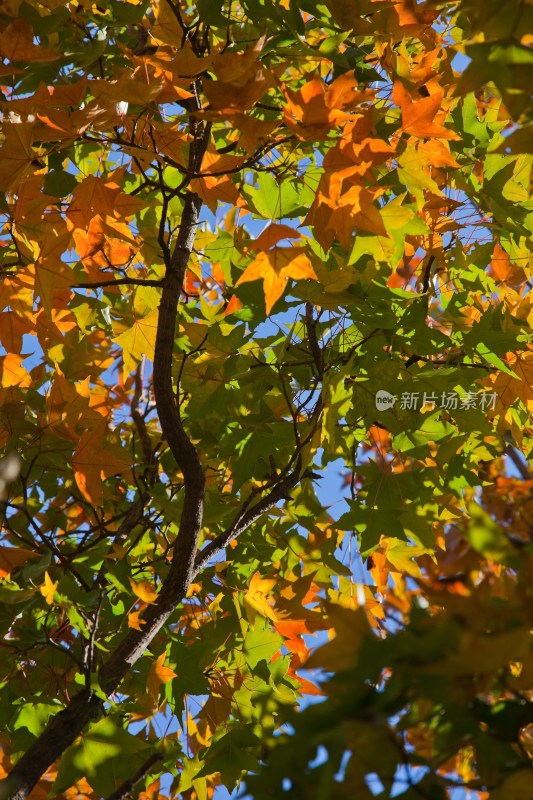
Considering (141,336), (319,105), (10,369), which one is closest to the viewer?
(319,105)

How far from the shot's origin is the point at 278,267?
1.44m

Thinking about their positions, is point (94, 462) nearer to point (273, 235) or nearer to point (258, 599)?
point (258, 599)

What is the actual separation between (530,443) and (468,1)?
5.88 ft

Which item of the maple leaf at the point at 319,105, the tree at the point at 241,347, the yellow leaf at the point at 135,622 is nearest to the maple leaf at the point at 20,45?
the tree at the point at 241,347

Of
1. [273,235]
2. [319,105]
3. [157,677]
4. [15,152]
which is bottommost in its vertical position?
[157,677]

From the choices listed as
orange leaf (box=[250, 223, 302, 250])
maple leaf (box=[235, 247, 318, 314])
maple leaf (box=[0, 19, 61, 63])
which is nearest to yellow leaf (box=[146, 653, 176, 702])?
maple leaf (box=[235, 247, 318, 314])

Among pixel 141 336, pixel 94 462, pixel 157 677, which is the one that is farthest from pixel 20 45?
pixel 157 677

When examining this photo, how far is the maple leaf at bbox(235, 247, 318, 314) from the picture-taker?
1.43 m

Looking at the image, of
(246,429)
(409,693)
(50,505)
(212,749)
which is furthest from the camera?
(50,505)

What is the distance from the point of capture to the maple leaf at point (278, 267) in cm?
143

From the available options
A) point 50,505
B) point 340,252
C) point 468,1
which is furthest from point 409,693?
point 50,505

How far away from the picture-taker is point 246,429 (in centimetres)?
181

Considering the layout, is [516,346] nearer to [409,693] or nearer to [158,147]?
[158,147]

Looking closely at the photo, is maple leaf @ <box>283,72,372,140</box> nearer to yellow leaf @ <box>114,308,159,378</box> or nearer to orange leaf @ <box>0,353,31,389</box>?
yellow leaf @ <box>114,308,159,378</box>
